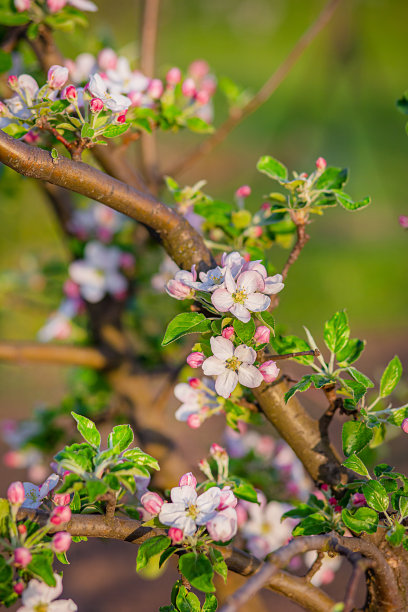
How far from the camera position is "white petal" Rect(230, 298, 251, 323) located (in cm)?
72

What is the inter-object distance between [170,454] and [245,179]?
21.4ft

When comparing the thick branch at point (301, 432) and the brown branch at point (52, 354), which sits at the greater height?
the thick branch at point (301, 432)

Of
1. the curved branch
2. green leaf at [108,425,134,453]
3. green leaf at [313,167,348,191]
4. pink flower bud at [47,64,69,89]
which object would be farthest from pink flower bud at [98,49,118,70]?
the curved branch

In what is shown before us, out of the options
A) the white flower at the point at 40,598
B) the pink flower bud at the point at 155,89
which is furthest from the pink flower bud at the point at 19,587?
the pink flower bud at the point at 155,89

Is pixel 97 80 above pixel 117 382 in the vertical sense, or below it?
above

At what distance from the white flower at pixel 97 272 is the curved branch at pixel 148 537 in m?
0.96

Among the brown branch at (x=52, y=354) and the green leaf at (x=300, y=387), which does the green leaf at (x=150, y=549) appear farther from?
the brown branch at (x=52, y=354)

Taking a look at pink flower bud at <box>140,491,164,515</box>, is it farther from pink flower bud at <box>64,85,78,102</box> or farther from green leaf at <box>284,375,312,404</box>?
pink flower bud at <box>64,85,78,102</box>

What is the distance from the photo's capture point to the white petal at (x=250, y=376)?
0.77 metres

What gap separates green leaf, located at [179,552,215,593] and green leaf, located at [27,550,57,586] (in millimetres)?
155

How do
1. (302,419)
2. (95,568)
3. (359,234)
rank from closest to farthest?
1. (302,419)
2. (95,568)
3. (359,234)

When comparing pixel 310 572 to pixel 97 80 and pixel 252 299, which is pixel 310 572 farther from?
pixel 97 80

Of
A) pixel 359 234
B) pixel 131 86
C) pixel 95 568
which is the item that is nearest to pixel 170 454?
pixel 131 86

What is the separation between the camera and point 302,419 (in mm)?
898
